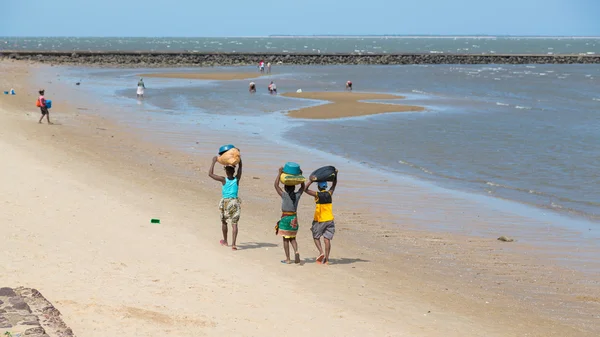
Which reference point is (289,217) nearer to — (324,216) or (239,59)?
(324,216)

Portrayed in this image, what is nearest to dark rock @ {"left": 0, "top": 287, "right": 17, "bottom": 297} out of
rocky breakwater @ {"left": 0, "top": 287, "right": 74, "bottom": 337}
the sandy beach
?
rocky breakwater @ {"left": 0, "top": 287, "right": 74, "bottom": 337}

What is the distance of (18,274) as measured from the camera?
9.27m

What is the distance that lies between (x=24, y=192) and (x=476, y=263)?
7.64 m

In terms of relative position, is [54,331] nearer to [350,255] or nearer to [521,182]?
[350,255]

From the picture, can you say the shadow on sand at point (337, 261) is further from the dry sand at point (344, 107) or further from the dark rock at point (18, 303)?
the dry sand at point (344, 107)

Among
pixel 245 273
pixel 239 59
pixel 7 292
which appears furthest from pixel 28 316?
pixel 239 59

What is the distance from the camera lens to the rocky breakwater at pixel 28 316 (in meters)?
7.12

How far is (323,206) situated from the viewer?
11.0m

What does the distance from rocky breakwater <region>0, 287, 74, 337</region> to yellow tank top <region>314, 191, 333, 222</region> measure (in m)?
4.10

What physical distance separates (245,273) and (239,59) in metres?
89.5

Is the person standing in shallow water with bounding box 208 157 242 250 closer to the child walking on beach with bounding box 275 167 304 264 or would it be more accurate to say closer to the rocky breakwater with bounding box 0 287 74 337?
the child walking on beach with bounding box 275 167 304 264

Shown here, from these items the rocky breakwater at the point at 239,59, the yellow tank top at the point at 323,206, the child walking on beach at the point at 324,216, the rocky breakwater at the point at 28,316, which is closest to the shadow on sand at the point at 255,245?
the child walking on beach at the point at 324,216

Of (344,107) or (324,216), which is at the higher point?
(324,216)

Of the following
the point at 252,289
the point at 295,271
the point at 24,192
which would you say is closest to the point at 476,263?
the point at 295,271
